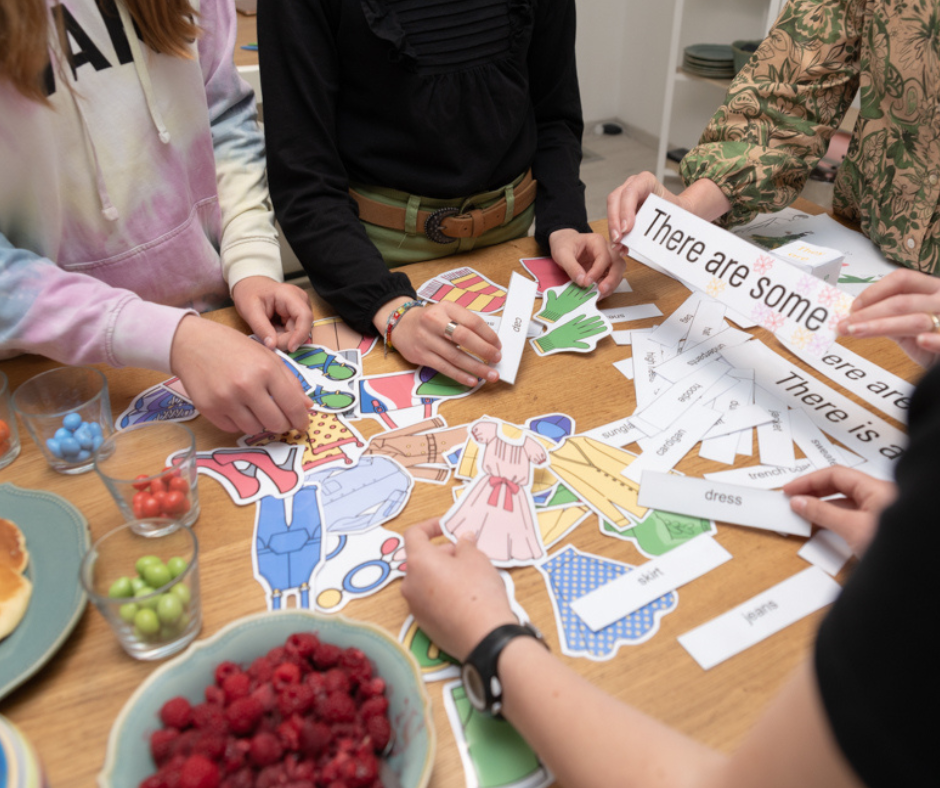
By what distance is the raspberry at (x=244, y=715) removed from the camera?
48cm

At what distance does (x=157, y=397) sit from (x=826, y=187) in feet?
4.58

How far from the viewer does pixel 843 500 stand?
0.72 m

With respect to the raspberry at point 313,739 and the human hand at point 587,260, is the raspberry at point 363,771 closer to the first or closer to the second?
the raspberry at point 313,739

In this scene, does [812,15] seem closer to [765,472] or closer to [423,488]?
[765,472]

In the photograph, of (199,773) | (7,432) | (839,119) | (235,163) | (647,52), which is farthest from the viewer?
(647,52)

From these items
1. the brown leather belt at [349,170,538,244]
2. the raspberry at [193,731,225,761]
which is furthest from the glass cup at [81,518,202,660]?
the brown leather belt at [349,170,538,244]

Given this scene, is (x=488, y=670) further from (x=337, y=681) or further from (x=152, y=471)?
(x=152, y=471)

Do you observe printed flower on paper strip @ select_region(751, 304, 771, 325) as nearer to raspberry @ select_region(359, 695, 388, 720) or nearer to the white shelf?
raspberry @ select_region(359, 695, 388, 720)

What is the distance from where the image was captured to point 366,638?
538mm

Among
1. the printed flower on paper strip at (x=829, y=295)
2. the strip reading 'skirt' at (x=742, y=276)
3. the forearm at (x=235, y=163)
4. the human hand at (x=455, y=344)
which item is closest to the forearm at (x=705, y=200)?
the strip reading 'skirt' at (x=742, y=276)

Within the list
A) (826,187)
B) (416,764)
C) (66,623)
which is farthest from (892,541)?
(826,187)

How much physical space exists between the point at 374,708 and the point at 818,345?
26.6 inches

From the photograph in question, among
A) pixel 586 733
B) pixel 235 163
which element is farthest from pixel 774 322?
pixel 235 163

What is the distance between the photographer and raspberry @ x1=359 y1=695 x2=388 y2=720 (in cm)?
50
